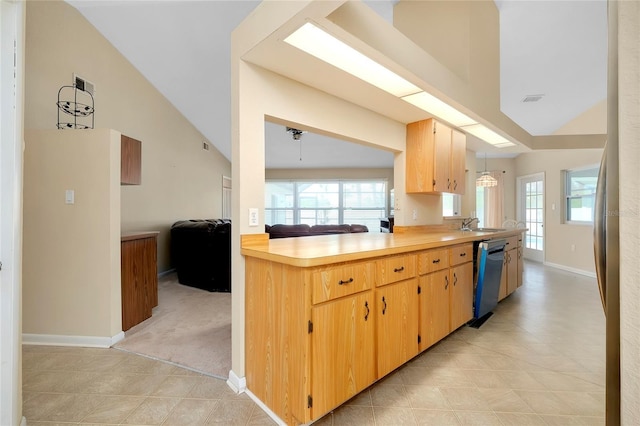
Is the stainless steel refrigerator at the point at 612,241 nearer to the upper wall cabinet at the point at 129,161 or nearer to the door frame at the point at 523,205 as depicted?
the upper wall cabinet at the point at 129,161

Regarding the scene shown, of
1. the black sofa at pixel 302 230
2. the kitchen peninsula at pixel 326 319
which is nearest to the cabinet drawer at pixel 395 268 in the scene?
the kitchen peninsula at pixel 326 319

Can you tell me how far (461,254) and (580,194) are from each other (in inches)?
186

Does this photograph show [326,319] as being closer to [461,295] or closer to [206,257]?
[461,295]

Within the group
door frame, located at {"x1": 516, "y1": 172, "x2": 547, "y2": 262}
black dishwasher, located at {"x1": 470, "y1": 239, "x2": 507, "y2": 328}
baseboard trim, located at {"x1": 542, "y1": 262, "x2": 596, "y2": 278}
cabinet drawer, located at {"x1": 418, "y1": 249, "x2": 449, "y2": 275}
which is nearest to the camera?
cabinet drawer, located at {"x1": 418, "y1": 249, "x2": 449, "y2": 275}

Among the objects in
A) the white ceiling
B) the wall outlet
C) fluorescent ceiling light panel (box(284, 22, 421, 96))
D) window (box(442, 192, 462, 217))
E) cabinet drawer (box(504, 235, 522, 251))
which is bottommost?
cabinet drawer (box(504, 235, 522, 251))

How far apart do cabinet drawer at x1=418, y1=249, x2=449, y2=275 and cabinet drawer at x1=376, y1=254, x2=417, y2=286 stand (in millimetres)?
93

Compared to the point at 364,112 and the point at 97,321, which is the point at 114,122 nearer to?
the point at 97,321

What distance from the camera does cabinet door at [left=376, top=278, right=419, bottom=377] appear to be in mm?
1750

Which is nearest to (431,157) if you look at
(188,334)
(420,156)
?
(420,156)

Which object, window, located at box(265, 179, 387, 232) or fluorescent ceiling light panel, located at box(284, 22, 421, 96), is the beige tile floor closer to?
fluorescent ceiling light panel, located at box(284, 22, 421, 96)

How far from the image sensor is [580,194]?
554 centimetres

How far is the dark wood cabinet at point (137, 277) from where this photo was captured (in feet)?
8.97

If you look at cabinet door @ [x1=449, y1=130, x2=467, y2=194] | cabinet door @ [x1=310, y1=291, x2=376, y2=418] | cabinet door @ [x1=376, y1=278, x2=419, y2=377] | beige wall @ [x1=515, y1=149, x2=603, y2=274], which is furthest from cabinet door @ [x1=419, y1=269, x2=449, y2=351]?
beige wall @ [x1=515, y1=149, x2=603, y2=274]

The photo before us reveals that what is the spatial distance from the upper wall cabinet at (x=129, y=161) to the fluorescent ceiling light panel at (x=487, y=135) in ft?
11.3
